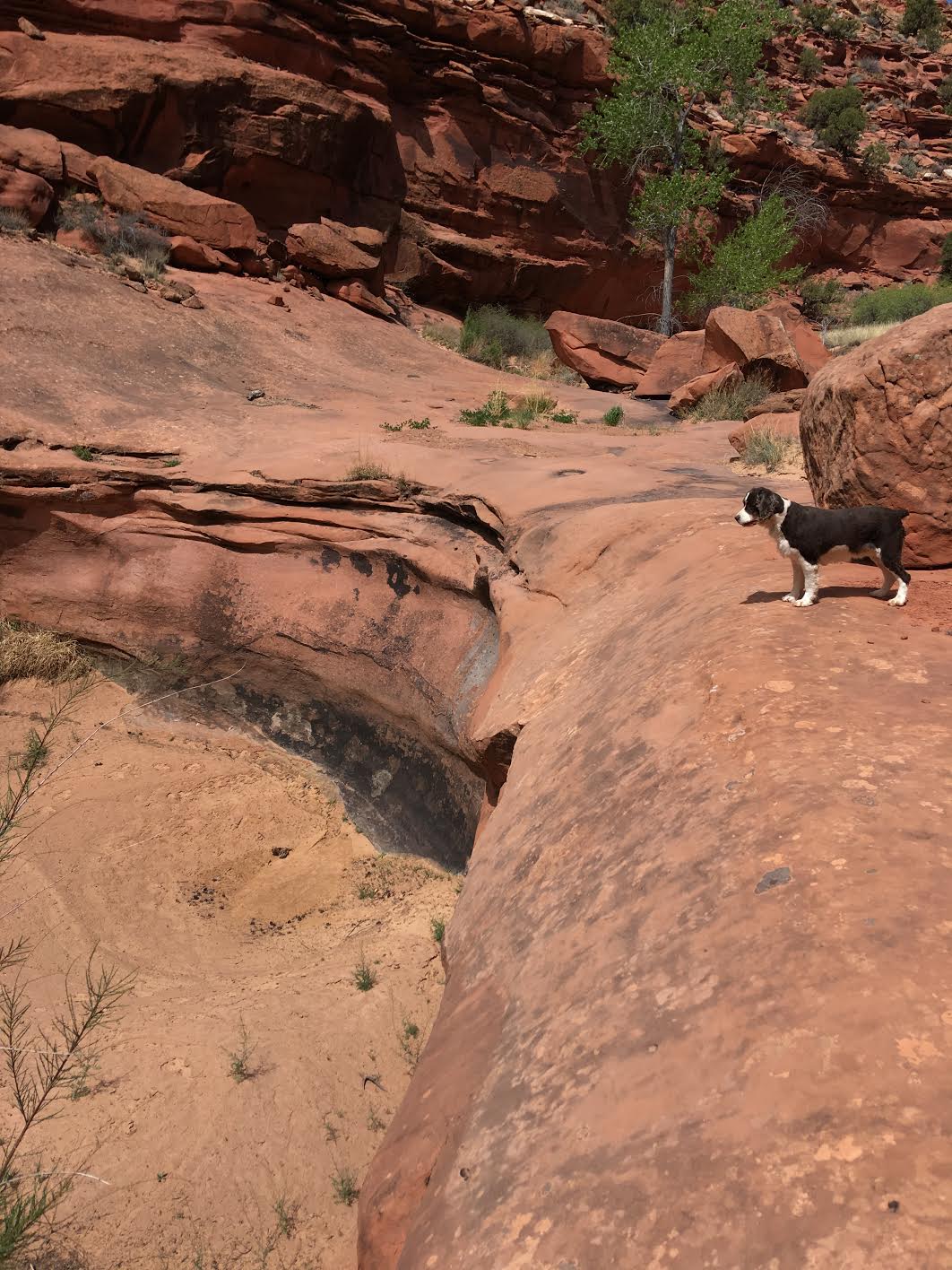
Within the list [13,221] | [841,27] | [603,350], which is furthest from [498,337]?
[841,27]

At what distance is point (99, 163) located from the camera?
1602cm

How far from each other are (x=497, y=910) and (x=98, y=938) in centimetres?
352

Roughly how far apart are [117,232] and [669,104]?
15.6 meters

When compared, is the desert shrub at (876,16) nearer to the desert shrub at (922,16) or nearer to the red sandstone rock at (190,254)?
the desert shrub at (922,16)

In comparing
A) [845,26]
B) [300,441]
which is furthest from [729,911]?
[845,26]

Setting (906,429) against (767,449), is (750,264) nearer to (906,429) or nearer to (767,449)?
(767,449)

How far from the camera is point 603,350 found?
18922 millimetres

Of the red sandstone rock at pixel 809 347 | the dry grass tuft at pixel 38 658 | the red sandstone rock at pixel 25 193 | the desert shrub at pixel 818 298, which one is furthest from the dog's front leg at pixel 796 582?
the desert shrub at pixel 818 298

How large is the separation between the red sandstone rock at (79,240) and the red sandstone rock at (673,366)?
10.4 meters

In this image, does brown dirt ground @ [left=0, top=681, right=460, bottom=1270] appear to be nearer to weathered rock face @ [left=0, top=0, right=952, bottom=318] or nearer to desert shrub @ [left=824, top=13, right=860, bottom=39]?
weathered rock face @ [left=0, top=0, right=952, bottom=318]

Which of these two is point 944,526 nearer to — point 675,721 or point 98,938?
point 675,721

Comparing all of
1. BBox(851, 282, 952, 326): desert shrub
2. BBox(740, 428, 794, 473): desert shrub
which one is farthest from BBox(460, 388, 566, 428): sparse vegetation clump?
BBox(851, 282, 952, 326): desert shrub

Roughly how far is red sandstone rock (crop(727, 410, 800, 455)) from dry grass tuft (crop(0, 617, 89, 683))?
726 cm

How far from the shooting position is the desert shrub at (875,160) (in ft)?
94.2
